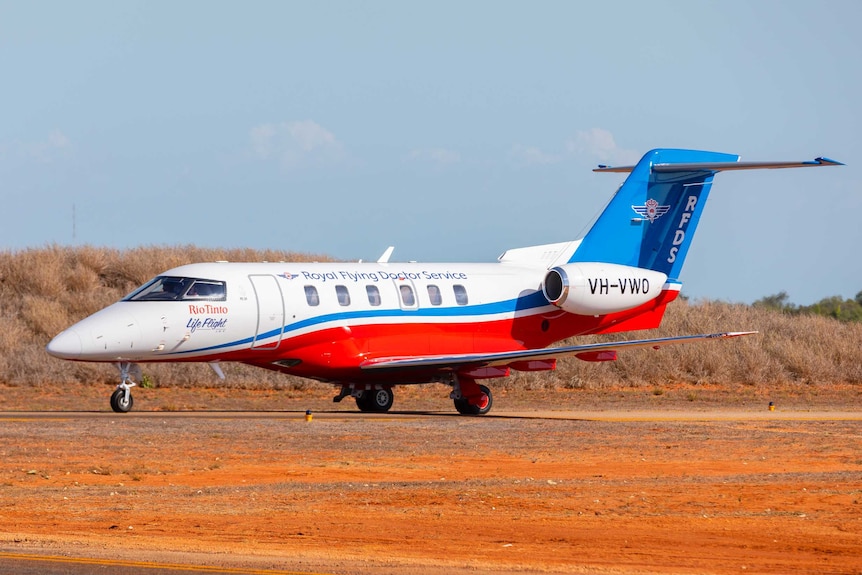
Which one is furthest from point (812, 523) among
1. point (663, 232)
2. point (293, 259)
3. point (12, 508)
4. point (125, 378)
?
point (293, 259)

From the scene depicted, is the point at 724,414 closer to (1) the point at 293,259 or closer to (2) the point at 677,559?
(2) the point at 677,559

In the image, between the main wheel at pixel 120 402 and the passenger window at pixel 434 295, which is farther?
the passenger window at pixel 434 295

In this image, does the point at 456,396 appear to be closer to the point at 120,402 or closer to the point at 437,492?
the point at 120,402

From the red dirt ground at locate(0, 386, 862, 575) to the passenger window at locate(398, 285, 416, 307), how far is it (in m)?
2.56

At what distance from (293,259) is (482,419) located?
2635cm

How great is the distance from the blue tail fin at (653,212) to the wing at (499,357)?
4209 mm

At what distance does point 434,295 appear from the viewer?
2977cm

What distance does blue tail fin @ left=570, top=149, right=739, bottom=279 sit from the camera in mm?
31891

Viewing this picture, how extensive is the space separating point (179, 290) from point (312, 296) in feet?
9.53

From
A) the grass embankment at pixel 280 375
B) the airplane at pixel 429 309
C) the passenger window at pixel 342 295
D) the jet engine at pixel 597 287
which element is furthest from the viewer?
the grass embankment at pixel 280 375

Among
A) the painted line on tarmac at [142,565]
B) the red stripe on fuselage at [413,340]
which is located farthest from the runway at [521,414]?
the painted line on tarmac at [142,565]

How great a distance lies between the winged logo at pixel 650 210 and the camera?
106ft

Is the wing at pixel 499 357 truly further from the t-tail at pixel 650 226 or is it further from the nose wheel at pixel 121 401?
the nose wheel at pixel 121 401

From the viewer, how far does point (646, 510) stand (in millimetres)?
15227
